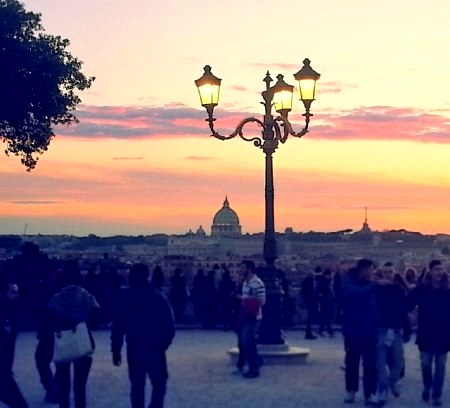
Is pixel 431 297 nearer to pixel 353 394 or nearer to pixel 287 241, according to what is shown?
pixel 353 394

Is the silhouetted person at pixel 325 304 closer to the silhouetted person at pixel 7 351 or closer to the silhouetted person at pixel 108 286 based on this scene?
the silhouetted person at pixel 108 286

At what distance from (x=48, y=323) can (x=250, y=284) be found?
14.6 feet

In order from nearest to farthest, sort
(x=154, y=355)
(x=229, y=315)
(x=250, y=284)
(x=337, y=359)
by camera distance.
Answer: (x=154, y=355) < (x=250, y=284) < (x=337, y=359) < (x=229, y=315)

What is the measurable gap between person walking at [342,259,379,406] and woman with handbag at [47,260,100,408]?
129 inches

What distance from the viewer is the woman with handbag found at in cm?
1147

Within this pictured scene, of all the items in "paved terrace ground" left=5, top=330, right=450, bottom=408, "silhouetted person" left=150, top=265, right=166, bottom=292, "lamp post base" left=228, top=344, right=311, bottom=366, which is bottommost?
"paved terrace ground" left=5, top=330, right=450, bottom=408

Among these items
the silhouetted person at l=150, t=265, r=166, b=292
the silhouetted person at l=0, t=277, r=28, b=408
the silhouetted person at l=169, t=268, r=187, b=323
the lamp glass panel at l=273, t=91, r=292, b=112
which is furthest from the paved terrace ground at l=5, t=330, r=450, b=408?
the silhouetted person at l=169, t=268, r=187, b=323

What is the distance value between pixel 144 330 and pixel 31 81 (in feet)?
61.4

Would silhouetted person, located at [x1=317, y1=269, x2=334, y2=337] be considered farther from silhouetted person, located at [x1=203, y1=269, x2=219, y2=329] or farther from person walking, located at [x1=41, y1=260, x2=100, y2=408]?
person walking, located at [x1=41, y1=260, x2=100, y2=408]

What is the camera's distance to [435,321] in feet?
44.4

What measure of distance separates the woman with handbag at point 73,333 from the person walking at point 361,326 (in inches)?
129

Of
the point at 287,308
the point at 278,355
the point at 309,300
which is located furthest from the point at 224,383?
the point at 287,308

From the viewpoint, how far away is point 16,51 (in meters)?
29.1

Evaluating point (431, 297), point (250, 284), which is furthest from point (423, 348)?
point (250, 284)
